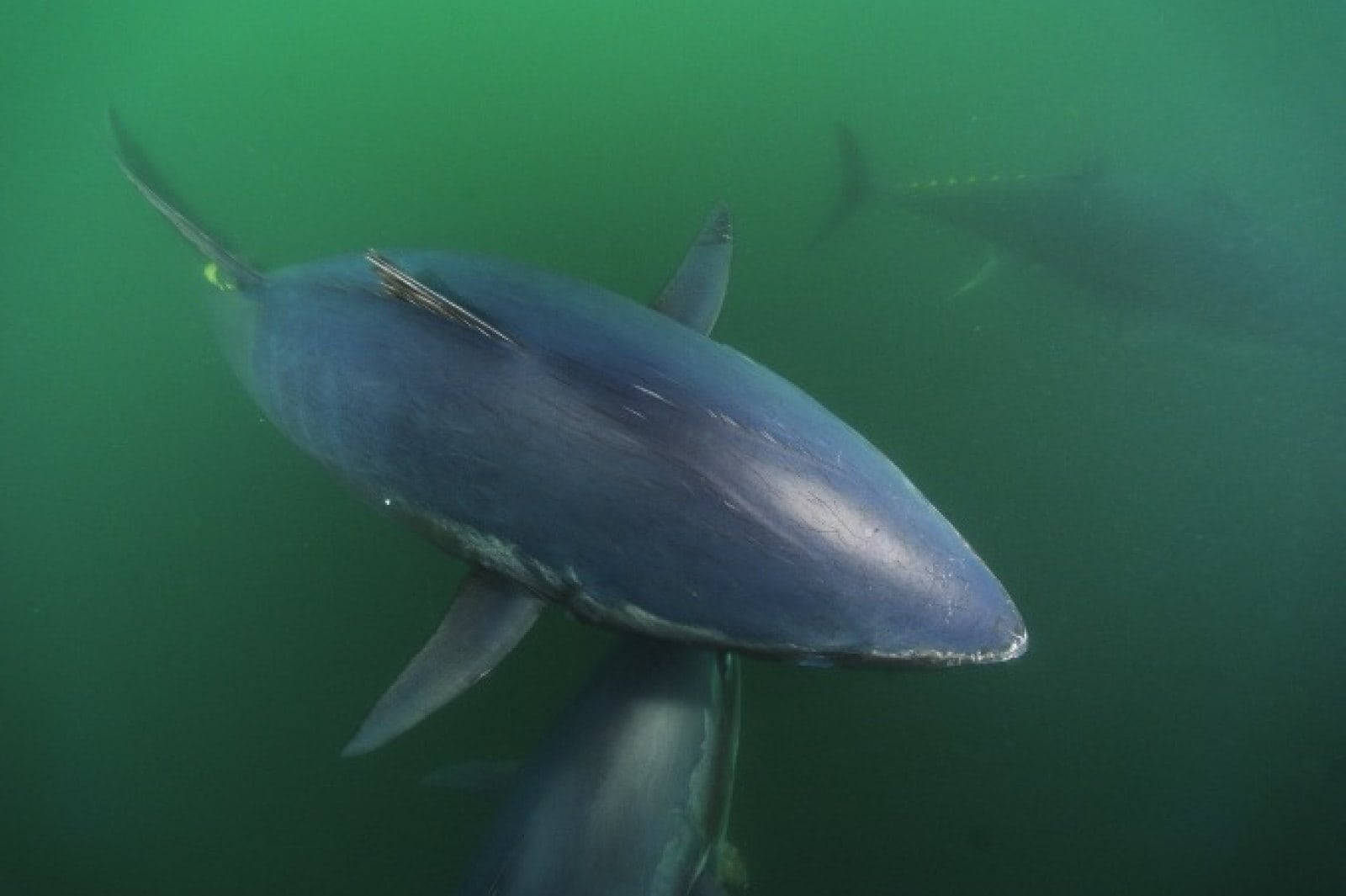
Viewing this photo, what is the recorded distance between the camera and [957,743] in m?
3.62

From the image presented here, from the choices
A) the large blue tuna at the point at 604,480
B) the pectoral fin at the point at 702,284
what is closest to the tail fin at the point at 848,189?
the pectoral fin at the point at 702,284

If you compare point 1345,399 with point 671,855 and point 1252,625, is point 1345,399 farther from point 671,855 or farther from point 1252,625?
point 671,855

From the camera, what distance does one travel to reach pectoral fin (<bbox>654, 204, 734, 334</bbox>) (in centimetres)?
272

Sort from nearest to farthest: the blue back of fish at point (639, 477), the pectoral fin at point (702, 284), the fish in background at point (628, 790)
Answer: the blue back of fish at point (639, 477) < the fish in background at point (628, 790) < the pectoral fin at point (702, 284)

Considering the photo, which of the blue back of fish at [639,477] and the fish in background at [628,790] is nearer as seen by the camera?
the blue back of fish at [639,477]

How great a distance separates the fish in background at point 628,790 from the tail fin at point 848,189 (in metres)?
3.38

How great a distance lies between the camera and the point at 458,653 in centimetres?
208

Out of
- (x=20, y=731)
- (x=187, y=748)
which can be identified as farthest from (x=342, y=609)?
(x=20, y=731)

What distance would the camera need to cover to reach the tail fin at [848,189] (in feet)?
16.7

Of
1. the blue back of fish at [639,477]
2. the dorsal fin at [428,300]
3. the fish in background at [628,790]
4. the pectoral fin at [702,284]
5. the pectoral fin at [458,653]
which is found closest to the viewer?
the blue back of fish at [639,477]

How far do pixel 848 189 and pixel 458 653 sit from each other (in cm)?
426

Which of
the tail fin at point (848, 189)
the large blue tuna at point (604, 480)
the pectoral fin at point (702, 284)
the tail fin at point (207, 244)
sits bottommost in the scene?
the tail fin at point (207, 244)

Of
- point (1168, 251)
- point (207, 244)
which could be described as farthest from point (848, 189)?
point (207, 244)

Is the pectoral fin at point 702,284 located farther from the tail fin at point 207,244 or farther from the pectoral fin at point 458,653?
the tail fin at point 207,244
